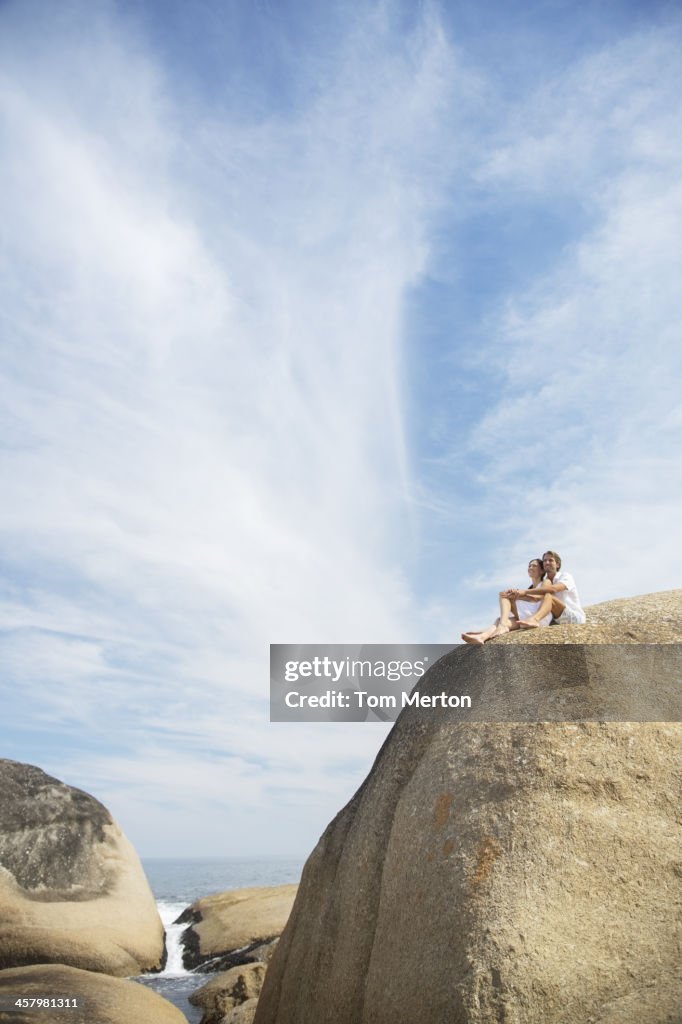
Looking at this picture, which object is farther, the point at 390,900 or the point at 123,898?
the point at 123,898

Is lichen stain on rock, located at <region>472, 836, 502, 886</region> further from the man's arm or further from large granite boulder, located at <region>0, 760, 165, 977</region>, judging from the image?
large granite boulder, located at <region>0, 760, 165, 977</region>

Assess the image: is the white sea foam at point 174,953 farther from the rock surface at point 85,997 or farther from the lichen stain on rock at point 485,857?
the lichen stain on rock at point 485,857

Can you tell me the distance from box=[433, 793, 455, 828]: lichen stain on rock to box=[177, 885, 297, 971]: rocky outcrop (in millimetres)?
10312

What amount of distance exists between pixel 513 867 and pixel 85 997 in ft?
20.0

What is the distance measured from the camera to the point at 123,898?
14.8m

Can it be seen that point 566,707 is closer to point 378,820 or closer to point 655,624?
point 655,624

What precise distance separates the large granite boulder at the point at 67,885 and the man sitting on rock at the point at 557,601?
10.3m

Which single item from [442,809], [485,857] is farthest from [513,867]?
[442,809]

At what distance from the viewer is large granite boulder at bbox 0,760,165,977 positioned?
13000 mm

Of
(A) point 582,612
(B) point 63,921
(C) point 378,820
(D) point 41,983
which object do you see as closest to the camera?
(C) point 378,820

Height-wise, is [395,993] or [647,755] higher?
[647,755]

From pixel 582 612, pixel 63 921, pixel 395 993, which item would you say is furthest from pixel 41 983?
pixel 582 612

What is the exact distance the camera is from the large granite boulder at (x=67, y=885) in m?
13.0

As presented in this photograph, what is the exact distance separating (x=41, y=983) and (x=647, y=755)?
24.0 ft
